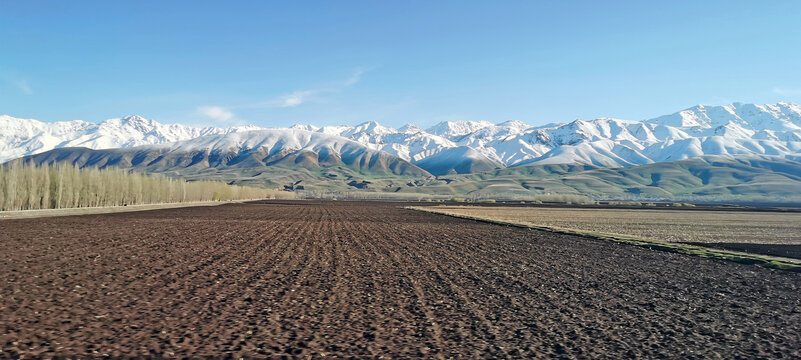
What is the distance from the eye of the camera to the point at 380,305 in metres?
14.9

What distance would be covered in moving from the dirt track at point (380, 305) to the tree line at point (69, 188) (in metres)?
52.4

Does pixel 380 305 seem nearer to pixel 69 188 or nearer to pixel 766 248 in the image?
pixel 766 248

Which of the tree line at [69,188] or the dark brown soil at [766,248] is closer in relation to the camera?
the dark brown soil at [766,248]

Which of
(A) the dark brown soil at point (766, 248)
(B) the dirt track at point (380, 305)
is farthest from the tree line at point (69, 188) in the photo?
(A) the dark brown soil at point (766, 248)

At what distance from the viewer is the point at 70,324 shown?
1168 cm

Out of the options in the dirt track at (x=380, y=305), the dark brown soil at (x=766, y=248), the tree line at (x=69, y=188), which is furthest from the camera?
the tree line at (x=69, y=188)

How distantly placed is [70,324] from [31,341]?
4.53 ft

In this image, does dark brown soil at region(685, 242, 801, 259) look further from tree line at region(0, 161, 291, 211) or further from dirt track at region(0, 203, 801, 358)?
tree line at region(0, 161, 291, 211)

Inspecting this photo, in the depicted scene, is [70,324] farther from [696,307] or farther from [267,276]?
[696,307]

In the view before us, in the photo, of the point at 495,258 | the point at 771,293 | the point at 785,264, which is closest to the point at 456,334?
the point at 771,293

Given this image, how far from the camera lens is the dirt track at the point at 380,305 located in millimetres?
10867

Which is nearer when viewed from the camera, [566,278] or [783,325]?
[783,325]

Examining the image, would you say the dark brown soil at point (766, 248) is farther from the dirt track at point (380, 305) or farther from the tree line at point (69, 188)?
the tree line at point (69, 188)

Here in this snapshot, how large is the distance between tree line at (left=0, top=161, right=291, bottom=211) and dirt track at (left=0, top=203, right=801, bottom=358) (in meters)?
52.4
